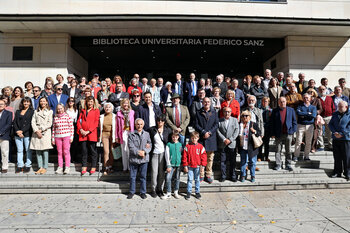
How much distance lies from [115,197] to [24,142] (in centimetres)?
351

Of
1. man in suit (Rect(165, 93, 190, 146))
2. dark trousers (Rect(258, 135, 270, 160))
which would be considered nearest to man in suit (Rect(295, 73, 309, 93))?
dark trousers (Rect(258, 135, 270, 160))

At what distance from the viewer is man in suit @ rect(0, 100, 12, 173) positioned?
20.8 ft

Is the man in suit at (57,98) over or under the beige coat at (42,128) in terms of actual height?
over

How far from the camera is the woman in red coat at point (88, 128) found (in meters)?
6.28

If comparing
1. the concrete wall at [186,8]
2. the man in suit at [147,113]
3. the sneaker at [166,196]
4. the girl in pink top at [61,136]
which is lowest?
the sneaker at [166,196]

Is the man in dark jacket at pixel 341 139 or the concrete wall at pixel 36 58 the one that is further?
the concrete wall at pixel 36 58

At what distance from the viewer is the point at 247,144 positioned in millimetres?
6125

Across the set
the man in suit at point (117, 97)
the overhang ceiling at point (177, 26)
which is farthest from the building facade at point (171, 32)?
the man in suit at point (117, 97)

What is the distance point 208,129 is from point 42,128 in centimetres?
493

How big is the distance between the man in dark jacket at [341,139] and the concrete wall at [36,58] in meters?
13.2

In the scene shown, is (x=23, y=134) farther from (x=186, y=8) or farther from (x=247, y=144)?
(x=186, y=8)

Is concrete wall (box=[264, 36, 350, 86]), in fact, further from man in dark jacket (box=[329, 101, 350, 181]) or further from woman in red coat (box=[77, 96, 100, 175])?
woman in red coat (box=[77, 96, 100, 175])

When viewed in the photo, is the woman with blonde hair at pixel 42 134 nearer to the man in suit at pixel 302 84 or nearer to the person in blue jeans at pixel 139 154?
the person in blue jeans at pixel 139 154

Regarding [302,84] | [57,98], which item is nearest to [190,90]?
[302,84]
